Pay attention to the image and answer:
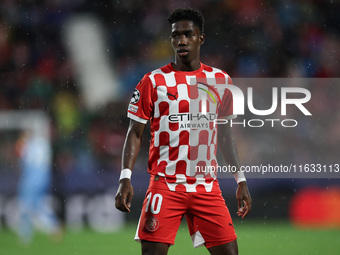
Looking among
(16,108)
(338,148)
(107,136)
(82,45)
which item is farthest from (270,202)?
(82,45)

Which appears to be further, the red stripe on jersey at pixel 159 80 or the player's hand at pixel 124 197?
the red stripe on jersey at pixel 159 80

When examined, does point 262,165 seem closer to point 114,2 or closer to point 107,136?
point 107,136

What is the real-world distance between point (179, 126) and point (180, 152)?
0.14m

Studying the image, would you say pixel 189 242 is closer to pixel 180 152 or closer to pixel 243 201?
pixel 243 201

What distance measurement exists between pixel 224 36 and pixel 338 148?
2689 millimetres

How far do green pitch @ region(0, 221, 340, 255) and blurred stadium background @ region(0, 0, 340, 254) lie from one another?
0.05 metres

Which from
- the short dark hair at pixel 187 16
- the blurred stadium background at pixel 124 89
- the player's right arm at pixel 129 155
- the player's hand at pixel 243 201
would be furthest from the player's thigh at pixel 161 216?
the blurred stadium background at pixel 124 89

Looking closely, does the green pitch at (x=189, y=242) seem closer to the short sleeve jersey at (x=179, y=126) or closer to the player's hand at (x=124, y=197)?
the short sleeve jersey at (x=179, y=126)

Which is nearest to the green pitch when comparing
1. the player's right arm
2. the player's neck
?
the player's right arm

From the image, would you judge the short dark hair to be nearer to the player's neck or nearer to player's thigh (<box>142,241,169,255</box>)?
the player's neck

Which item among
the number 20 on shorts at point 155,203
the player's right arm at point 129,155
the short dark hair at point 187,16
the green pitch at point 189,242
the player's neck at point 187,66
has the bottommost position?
the green pitch at point 189,242

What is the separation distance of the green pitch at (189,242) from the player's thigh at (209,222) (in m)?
2.81

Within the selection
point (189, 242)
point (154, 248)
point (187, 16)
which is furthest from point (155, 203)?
point (189, 242)

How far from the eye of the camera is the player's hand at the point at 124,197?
2.88 m
